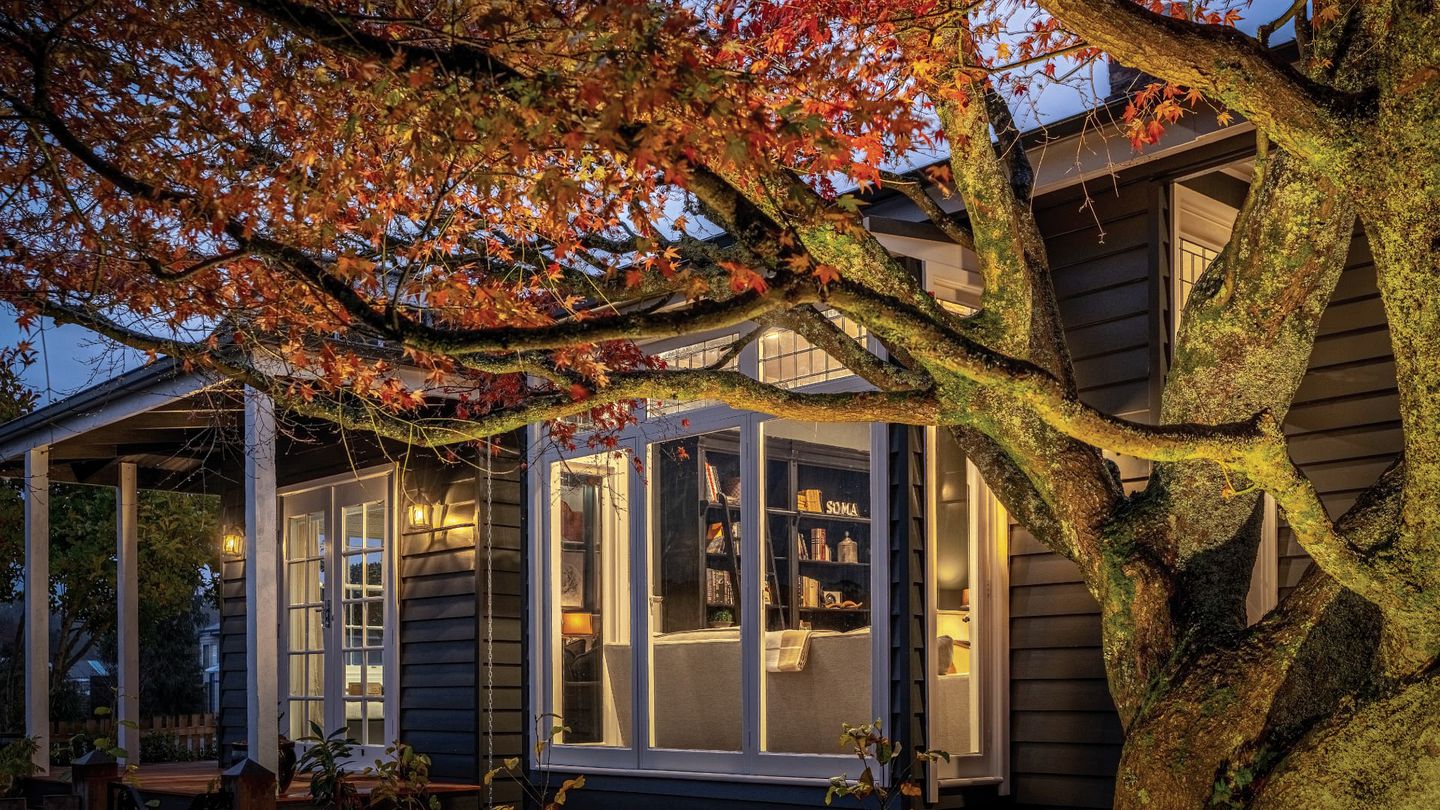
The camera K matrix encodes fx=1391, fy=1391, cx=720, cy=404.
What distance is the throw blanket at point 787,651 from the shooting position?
24.9 ft

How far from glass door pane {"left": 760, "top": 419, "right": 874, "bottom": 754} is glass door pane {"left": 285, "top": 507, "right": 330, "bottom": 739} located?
5403 millimetres

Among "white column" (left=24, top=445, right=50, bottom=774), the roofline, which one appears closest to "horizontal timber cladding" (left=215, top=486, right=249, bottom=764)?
"white column" (left=24, top=445, right=50, bottom=774)

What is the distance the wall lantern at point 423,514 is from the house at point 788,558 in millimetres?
36

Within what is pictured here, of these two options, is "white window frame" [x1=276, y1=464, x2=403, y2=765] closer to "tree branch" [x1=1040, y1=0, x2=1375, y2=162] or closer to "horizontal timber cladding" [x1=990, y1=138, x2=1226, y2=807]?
"horizontal timber cladding" [x1=990, y1=138, x2=1226, y2=807]

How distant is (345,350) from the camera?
708cm

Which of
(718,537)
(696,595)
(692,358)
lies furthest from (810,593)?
(692,358)

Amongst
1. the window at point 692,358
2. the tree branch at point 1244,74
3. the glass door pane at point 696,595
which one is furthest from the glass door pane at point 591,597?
the tree branch at point 1244,74

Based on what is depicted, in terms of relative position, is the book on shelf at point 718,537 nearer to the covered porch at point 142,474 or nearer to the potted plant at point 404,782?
the potted plant at point 404,782

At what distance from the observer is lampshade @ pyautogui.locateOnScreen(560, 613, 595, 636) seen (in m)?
8.99

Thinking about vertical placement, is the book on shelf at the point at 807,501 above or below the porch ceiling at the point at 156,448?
below

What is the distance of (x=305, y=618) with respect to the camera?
12039 mm

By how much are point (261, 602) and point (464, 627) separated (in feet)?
8.36

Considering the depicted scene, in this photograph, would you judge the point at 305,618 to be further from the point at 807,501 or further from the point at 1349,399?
Result: the point at 1349,399

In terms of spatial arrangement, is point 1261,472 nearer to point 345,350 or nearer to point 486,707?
point 345,350
